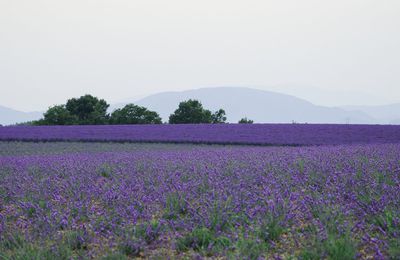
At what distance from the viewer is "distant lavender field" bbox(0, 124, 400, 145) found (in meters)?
17.8

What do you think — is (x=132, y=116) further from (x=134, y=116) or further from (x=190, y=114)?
(x=190, y=114)

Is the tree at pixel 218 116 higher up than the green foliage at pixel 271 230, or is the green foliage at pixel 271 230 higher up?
the tree at pixel 218 116

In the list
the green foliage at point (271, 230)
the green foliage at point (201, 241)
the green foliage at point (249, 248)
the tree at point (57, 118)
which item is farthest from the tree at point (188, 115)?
the green foliage at point (249, 248)

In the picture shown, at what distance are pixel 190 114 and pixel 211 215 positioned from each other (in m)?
30.4

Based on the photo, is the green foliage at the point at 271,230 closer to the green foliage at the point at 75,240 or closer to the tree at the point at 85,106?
the green foliage at the point at 75,240

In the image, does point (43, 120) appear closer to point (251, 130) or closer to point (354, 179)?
point (251, 130)

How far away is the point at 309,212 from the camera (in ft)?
15.0

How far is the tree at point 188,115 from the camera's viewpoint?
34531mm

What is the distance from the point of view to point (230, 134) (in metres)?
19.8

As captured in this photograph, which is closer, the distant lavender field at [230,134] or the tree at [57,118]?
the distant lavender field at [230,134]

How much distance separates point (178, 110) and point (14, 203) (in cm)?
2923

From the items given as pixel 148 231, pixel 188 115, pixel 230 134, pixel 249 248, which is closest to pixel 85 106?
pixel 188 115

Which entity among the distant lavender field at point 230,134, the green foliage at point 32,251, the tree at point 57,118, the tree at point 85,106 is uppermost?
the tree at point 85,106

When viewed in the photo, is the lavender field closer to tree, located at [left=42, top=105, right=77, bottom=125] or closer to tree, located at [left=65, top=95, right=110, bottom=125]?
tree, located at [left=42, top=105, right=77, bottom=125]
